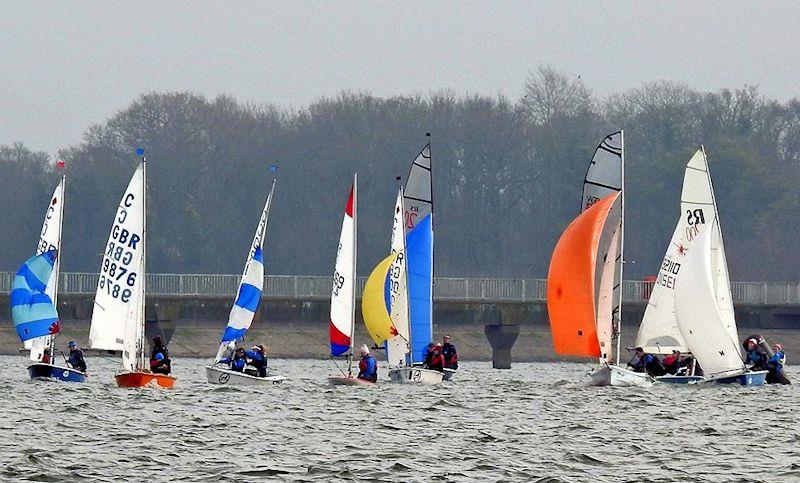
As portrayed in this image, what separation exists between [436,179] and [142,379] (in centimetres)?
6487

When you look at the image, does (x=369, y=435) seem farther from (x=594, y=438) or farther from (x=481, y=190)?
(x=481, y=190)

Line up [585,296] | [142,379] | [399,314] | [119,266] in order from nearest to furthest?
[142,379] < [119,266] < [585,296] < [399,314]

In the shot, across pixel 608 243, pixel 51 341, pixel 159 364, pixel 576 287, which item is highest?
pixel 608 243

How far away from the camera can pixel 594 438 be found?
3052 cm

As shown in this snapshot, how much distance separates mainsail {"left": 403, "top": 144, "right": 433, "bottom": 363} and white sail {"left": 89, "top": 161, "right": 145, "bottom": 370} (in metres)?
7.81

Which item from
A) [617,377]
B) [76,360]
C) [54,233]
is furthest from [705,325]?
[54,233]

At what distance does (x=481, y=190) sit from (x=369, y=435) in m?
75.0

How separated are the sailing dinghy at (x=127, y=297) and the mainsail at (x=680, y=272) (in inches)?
477

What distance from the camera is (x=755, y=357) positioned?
4716cm

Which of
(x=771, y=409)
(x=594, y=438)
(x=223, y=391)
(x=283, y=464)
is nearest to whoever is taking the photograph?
(x=283, y=464)

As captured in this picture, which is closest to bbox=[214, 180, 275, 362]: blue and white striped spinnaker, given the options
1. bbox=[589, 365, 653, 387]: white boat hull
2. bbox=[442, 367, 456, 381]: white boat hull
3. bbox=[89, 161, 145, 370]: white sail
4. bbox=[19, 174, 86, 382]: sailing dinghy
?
bbox=[89, 161, 145, 370]: white sail

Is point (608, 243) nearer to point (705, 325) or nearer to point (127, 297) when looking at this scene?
point (705, 325)

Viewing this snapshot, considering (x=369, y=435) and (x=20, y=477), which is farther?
(x=369, y=435)

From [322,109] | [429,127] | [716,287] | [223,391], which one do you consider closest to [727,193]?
[429,127]
